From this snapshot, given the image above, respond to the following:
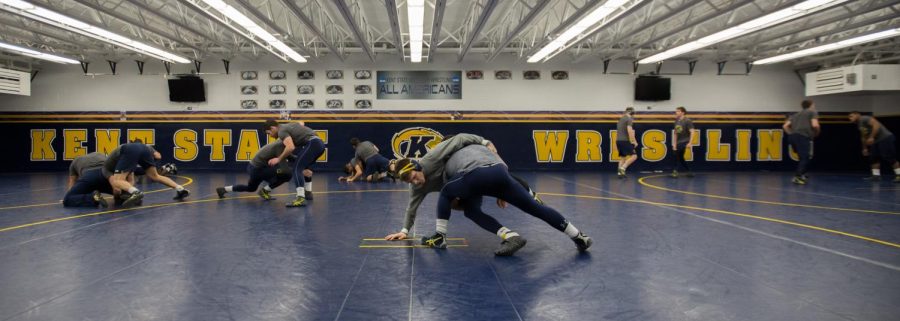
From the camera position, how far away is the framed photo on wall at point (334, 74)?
16.4 m

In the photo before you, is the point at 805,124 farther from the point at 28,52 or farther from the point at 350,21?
the point at 28,52

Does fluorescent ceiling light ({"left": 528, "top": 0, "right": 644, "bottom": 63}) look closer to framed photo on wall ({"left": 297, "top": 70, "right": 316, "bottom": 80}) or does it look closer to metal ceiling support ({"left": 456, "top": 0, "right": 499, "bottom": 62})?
metal ceiling support ({"left": 456, "top": 0, "right": 499, "bottom": 62})

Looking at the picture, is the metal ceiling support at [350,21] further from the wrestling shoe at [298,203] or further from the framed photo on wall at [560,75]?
the framed photo on wall at [560,75]

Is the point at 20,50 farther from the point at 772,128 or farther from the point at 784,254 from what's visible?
the point at 772,128

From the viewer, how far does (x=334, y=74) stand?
1636cm

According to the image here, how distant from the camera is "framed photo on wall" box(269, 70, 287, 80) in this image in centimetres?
1634

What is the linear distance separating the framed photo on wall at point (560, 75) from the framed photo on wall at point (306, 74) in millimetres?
8845

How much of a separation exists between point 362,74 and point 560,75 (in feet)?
24.1

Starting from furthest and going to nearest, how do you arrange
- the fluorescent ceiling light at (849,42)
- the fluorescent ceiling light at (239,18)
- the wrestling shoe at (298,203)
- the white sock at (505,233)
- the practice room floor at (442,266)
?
1. the fluorescent ceiling light at (849,42)
2. the fluorescent ceiling light at (239,18)
3. the wrestling shoe at (298,203)
4. the white sock at (505,233)
5. the practice room floor at (442,266)

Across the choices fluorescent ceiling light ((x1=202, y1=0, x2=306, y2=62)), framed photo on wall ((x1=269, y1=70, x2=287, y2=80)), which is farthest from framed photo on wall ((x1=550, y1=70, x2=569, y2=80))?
framed photo on wall ((x1=269, y1=70, x2=287, y2=80))

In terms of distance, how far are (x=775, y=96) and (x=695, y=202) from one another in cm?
1271

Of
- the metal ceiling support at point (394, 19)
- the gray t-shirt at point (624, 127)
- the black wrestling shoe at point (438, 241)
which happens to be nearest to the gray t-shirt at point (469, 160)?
the black wrestling shoe at point (438, 241)

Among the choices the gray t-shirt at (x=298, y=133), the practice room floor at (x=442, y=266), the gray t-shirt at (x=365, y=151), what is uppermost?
the gray t-shirt at (x=298, y=133)

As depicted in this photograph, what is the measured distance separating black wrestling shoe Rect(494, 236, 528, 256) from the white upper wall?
1256 centimetres
